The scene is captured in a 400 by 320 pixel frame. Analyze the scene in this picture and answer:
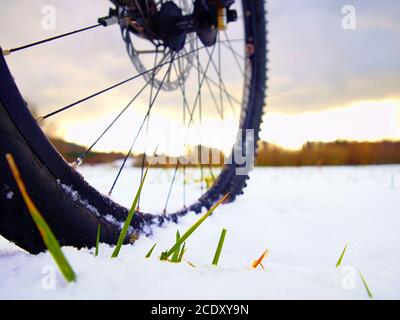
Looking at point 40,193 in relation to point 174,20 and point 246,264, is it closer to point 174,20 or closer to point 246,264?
point 246,264

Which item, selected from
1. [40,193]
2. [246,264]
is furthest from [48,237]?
[246,264]

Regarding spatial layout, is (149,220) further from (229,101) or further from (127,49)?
(229,101)

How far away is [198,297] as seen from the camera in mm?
484

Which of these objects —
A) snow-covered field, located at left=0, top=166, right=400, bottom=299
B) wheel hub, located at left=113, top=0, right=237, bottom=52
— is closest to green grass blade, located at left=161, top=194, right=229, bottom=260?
snow-covered field, located at left=0, top=166, right=400, bottom=299

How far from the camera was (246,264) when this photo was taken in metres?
0.81

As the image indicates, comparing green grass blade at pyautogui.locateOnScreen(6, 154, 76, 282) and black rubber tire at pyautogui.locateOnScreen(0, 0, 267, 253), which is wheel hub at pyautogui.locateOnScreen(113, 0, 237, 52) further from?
green grass blade at pyautogui.locateOnScreen(6, 154, 76, 282)

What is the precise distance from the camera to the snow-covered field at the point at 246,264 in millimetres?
493

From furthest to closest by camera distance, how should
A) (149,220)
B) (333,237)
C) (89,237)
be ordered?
(333,237)
(149,220)
(89,237)

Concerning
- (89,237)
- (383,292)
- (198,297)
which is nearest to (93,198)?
(89,237)

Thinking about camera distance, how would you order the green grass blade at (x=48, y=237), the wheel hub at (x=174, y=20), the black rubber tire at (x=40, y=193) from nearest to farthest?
the green grass blade at (x=48, y=237)
the black rubber tire at (x=40, y=193)
the wheel hub at (x=174, y=20)

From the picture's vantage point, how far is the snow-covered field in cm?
49

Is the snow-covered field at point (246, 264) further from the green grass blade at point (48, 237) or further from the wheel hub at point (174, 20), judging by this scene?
the wheel hub at point (174, 20)

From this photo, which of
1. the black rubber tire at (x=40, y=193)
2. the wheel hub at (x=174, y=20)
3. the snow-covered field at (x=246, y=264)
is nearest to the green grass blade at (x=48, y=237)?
the snow-covered field at (x=246, y=264)
